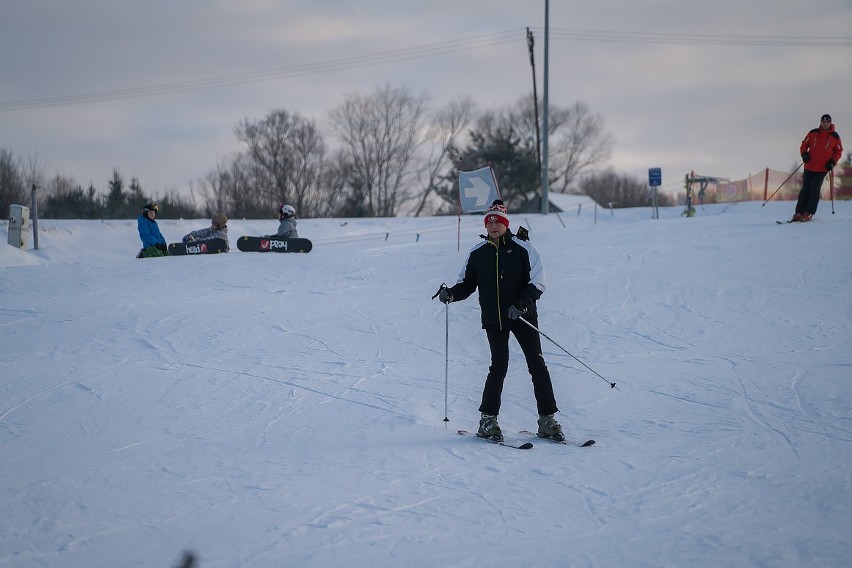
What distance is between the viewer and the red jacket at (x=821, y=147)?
13047mm

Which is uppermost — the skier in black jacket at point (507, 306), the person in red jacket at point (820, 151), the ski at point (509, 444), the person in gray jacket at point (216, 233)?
the person in red jacket at point (820, 151)

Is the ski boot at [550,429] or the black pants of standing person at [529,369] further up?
the black pants of standing person at [529,369]

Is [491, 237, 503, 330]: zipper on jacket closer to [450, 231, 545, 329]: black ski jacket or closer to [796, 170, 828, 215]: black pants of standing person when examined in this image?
[450, 231, 545, 329]: black ski jacket

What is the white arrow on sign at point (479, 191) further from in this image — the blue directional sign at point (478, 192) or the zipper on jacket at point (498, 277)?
the zipper on jacket at point (498, 277)

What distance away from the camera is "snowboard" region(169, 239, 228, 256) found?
15.6 meters

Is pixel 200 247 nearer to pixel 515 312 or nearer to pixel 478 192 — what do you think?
pixel 478 192

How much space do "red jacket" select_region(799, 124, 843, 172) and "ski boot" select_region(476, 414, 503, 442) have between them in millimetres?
10536

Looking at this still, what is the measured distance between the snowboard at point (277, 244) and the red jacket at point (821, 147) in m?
9.73

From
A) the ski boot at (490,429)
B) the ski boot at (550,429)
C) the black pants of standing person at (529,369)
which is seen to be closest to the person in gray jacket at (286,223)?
the black pants of standing person at (529,369)

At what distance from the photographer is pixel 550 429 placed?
5.50m

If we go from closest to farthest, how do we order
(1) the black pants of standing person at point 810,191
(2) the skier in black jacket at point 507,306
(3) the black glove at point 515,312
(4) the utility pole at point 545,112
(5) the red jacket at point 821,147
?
(3) the black glove at point 515,312
(2) the skier in black jacket at point 507,306
(5) the red jacket at point 821,147
(1) the black pants of standing person at point 810,191
(4) the utility pole at point 545,112

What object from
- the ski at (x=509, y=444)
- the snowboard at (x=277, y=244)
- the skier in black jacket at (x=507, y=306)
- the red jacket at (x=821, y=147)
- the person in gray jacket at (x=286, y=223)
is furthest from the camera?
the person in gray jacket at (x=286, y=223)

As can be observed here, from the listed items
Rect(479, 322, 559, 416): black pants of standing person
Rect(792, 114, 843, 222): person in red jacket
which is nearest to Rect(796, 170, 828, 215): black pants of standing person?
Rect(792, 114, 843, 222): person in red jacket

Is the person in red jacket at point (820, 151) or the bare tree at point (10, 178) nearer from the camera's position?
the person in red jacket at point (820, 151)
